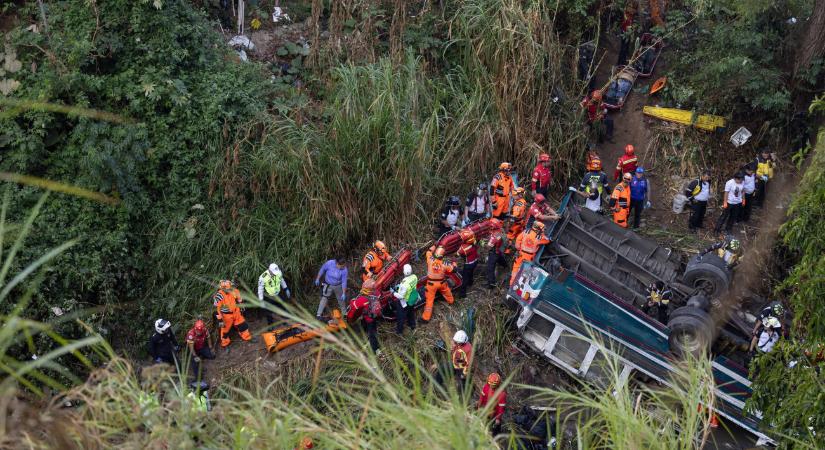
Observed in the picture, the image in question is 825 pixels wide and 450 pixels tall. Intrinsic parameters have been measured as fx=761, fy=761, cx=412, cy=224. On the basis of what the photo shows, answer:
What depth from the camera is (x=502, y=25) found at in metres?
13.1

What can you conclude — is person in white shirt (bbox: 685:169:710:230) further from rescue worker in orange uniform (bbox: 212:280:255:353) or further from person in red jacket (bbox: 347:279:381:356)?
rescue worker in orange uniform (bbox: 212:280:255:353)

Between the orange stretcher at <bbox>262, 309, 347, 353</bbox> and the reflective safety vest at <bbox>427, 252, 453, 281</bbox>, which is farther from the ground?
the reflective safety vest at <bbox>427, 252, 453, 281</bbox>

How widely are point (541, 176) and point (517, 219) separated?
3.99ft

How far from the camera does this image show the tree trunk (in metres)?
12.6

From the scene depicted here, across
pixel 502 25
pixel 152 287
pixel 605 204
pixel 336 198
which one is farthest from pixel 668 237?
pixel 152 287

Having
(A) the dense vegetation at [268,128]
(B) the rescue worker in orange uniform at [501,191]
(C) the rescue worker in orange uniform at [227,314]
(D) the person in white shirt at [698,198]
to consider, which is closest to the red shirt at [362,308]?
(A) the dense vegetation at [268,128]

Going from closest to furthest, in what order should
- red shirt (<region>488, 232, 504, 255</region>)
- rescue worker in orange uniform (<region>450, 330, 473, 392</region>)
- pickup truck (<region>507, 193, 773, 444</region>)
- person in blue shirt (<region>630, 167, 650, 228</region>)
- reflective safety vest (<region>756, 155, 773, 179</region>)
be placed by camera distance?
1. rescue worker in orange uniform (<region>450, 330, 473, 392</region>)
2. pickup truck (<region>507, 193, 773, 444</region>)
3. red shirt (<region>488, 232, 504, 255</region>)
4. person in blue shirt (<region>630, 167, 650, 228</region>)
5. reflective safety vest (<region>756, 155, 773, 179</region>)

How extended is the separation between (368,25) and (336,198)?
3.63m

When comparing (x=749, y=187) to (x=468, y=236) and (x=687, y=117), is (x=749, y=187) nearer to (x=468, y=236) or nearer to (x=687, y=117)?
(x=687, y=117)

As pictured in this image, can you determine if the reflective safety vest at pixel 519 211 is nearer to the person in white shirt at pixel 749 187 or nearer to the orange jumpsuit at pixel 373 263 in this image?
the orange jumpsuit at pixel 373 263

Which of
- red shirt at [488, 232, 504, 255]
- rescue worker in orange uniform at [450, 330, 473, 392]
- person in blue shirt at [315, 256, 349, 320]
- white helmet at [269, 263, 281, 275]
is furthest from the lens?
red shirt at [488, 232, 504, 255]

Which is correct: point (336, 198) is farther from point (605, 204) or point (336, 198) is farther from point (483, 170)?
point (605, 204)

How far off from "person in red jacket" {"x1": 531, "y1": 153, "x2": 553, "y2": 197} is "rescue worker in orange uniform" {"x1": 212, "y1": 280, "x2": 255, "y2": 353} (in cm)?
510

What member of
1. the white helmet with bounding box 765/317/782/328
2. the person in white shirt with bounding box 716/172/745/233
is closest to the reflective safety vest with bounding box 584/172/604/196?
the person in white shirt with bounding box 716/172/745/233
